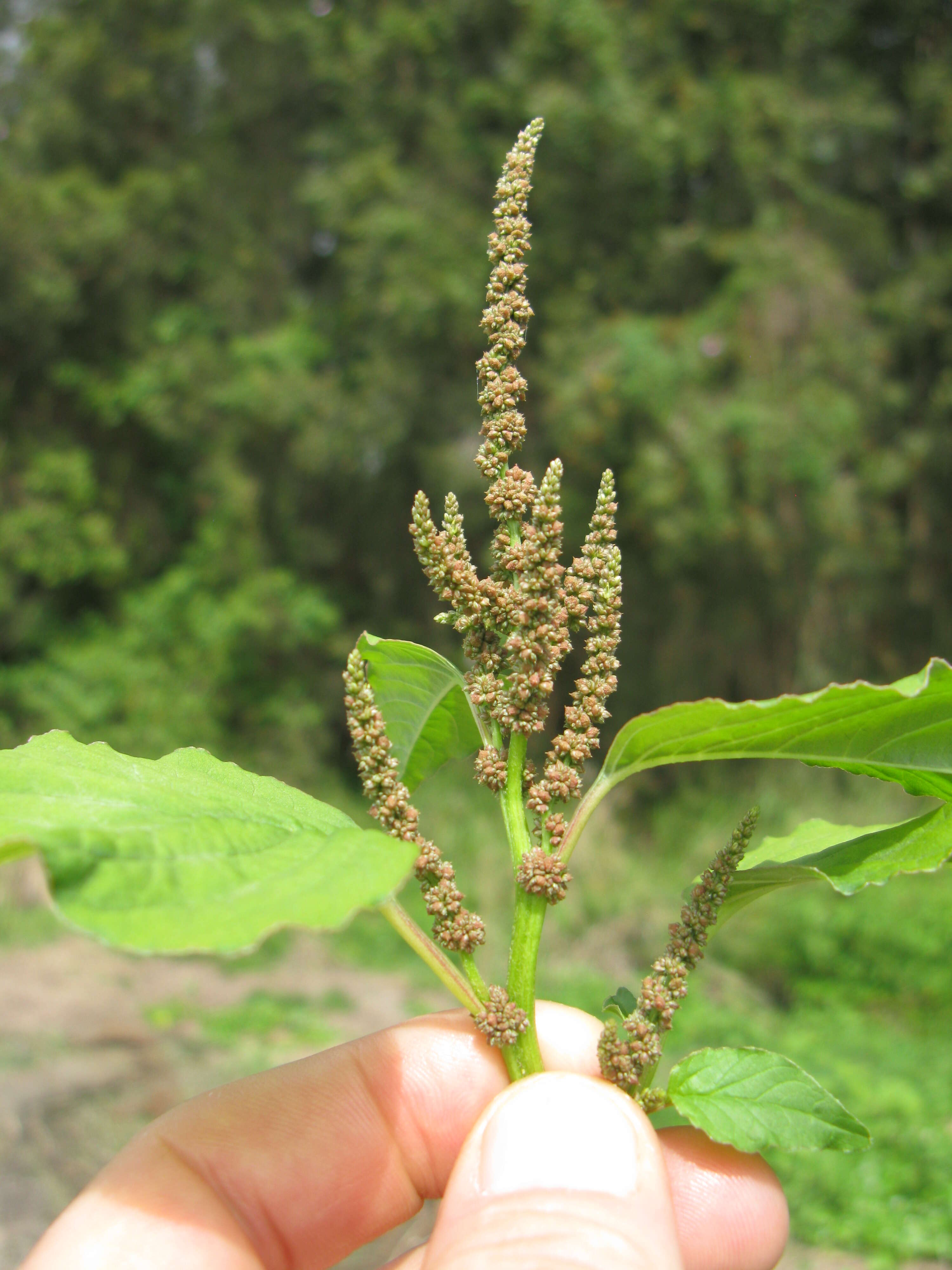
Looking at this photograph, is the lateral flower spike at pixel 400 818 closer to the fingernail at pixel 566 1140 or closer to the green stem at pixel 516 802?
the green stem at pixel 516 802

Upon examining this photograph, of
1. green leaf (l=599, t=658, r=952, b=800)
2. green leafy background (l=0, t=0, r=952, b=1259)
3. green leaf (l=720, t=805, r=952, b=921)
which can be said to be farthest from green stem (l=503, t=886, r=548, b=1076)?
green leafy background (l=0, t=0, r=952, b=1259)

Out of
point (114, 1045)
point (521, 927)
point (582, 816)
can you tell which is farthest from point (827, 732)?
point (114, 1045)

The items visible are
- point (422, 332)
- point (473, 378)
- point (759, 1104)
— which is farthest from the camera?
point (473, 378)

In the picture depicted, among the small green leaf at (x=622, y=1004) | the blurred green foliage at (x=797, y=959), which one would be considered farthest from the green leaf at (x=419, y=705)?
the blurred green foliage at (x=797, y=959)

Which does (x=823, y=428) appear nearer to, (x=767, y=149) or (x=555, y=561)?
(x=767, y=149)

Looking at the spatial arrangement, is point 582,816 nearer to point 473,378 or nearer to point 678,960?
point 678,960

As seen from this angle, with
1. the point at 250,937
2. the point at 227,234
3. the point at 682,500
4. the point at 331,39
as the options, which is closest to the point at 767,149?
the point at 682,500

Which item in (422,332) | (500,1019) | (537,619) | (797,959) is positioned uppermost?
(422,332)
